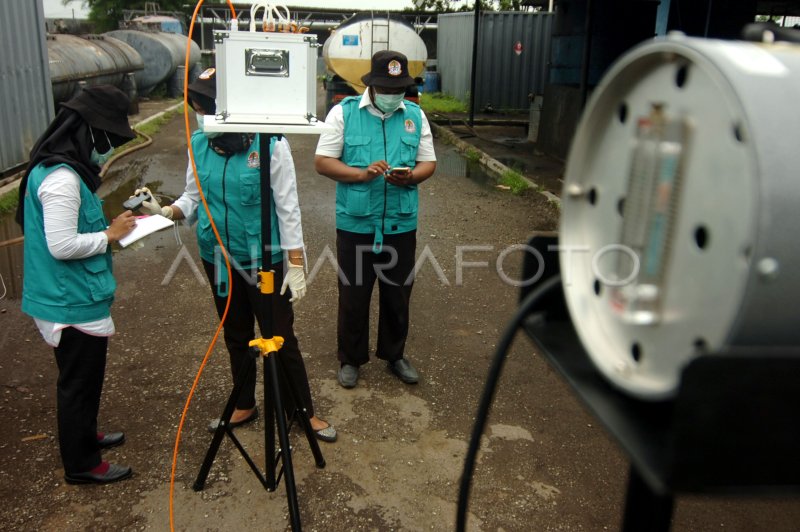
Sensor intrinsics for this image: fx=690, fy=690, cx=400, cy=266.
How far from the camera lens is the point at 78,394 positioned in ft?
10.0

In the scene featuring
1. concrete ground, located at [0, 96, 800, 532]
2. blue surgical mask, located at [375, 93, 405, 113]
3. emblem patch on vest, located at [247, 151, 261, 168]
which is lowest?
concrete ground, located at [0, 96, 800, 532]

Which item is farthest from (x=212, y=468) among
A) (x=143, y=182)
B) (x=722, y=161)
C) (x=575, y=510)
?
(x=143, y=182)

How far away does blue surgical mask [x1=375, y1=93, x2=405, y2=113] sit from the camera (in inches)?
153

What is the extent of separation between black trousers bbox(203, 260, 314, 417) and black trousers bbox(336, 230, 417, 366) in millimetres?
582

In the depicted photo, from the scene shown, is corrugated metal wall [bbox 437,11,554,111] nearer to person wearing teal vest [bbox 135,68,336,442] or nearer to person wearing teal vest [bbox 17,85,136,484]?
person wearing teal vest [bbox 135,68,336,442]

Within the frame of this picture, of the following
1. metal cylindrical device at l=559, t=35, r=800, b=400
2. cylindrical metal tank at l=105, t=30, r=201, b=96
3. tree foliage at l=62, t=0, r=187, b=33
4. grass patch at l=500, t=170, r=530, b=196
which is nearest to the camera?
metal cylindrical device at l=559, t=35, r=800, b=400

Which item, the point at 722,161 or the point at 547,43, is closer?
the point at 722,161

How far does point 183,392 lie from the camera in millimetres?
4062

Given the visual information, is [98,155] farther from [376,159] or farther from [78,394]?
[376,159]

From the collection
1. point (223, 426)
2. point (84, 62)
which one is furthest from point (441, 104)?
point (223, 426)

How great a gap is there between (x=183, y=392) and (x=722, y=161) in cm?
368

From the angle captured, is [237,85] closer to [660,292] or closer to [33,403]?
[660,292]

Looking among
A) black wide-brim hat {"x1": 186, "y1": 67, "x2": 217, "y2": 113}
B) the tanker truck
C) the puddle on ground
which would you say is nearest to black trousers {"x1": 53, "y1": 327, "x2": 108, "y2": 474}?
black wide-brim hat {"x1": 186, "y1": 67, "x2": 217, "y2": 113}

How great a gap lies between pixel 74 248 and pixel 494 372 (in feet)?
7.02
